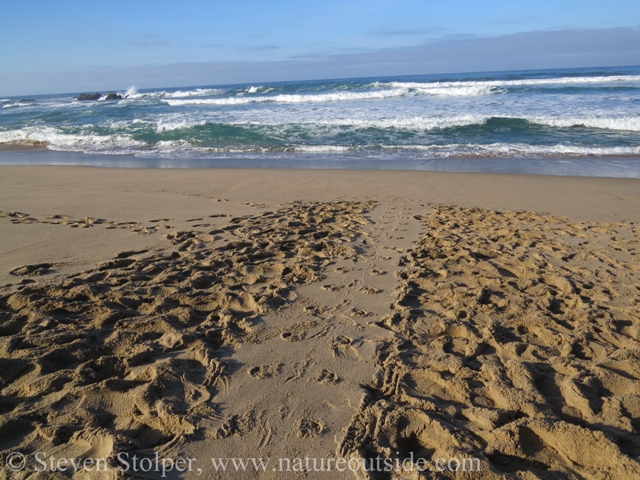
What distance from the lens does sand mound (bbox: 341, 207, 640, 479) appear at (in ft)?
6.60

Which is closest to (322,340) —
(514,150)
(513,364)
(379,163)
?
(513,364)

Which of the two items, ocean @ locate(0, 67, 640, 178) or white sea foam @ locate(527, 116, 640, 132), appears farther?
white sea foam @ locate(527, 116, 640, 132)

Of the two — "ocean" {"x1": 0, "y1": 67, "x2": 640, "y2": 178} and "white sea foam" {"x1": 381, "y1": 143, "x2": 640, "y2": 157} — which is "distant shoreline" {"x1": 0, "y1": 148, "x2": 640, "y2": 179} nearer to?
"ocean" {"x1": 0, "y1": 67, "x2": 640, "y2": 178}

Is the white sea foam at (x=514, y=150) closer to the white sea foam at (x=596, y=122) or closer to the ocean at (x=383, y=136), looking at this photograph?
the ocean at (x=383, y=136)

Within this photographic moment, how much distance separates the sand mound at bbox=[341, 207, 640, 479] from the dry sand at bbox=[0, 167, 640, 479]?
0.01 metres

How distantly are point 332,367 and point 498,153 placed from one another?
1063cm

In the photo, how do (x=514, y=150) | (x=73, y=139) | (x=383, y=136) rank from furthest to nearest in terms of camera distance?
1. (x=73, y=139)
2. (x=383, y=136)
3. (x=514, y=150)

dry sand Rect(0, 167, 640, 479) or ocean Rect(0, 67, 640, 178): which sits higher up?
ocean Rect(0, 67, 640, 178)

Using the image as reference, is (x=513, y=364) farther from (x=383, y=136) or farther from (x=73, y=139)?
(x=73, y=139)

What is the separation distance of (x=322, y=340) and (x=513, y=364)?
1.20 m

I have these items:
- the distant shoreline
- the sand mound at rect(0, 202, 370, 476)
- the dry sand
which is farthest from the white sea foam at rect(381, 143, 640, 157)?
the sand mound at rect(0, 202, 370, 476)

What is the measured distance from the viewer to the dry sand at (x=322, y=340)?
80.3 inches

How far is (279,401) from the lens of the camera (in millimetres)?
2334

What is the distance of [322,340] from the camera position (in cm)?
295
